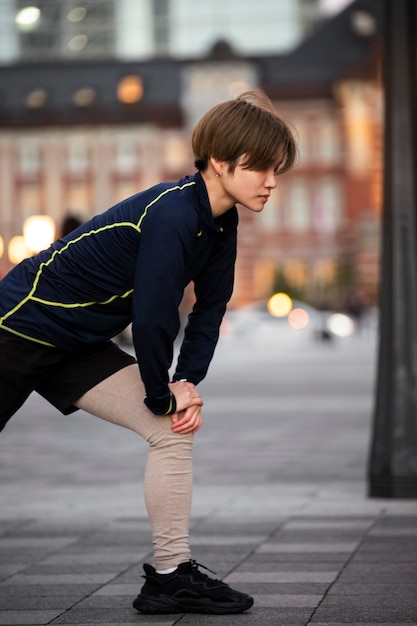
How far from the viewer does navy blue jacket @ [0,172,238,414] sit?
396 centimetres

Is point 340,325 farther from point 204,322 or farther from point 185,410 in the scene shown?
point 185,410

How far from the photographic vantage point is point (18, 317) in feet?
13.6

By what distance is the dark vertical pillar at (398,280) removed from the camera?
24.0 ft

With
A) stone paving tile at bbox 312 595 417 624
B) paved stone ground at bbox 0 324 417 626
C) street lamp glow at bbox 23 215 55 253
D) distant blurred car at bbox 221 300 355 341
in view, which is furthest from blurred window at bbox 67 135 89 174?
A: stone paving tile at bbox 312 595 417 624

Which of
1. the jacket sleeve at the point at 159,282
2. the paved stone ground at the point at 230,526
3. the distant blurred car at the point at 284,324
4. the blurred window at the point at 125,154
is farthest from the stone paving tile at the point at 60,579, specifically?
the blurred window at the point at 125,154

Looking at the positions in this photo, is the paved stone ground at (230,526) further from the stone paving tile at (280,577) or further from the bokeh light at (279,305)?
the bokeh light at (279,305)

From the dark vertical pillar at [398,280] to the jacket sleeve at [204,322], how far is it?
3143mm

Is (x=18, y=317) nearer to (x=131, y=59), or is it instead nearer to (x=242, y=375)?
(x=242, y=375)

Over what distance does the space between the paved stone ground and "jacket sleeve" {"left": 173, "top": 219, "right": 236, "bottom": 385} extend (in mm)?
687

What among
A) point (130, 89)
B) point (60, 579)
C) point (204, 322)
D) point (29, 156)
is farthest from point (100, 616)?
point (29, 156)

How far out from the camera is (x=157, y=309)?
395cm

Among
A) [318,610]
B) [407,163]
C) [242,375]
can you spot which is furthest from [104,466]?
→ [242,375]

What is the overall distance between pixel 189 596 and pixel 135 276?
0.92 m

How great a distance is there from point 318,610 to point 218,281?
0.97 meters
